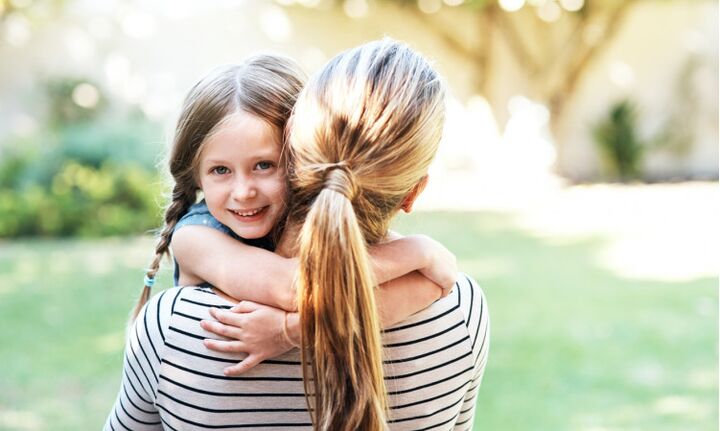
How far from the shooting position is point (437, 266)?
141 centimetres

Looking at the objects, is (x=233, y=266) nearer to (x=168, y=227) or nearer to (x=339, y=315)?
(x=339, y=315)

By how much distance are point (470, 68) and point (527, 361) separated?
852 cm

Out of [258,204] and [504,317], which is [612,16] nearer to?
[504,317]

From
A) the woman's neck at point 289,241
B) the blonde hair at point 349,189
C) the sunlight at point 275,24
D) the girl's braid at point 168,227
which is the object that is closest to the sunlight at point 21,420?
the girl's braid at point 168,227

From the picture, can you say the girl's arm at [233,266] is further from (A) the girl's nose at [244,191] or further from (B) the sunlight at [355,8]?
(B) the sunlight at [355,8]

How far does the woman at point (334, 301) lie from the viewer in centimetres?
127

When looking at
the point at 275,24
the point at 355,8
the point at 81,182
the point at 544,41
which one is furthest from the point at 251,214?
the point at 544,41

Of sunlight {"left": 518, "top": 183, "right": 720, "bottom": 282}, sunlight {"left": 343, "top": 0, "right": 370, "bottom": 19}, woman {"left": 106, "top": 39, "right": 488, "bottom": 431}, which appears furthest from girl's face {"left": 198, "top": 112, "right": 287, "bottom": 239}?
sunlight {"left": 343, "top": 0, "right": 370, "bottom": 19}

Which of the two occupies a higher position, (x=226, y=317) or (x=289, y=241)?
(x=289, y=241)

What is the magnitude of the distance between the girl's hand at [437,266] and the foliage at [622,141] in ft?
37.8

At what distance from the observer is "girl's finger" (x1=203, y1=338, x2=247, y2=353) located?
128cm

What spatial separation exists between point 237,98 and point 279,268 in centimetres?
34

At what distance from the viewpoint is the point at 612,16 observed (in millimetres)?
12633

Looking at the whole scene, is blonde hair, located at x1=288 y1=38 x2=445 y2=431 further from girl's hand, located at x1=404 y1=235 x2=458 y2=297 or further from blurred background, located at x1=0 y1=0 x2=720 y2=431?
blurred background, located at x1=0 y1=0 x2=720 y2=431
